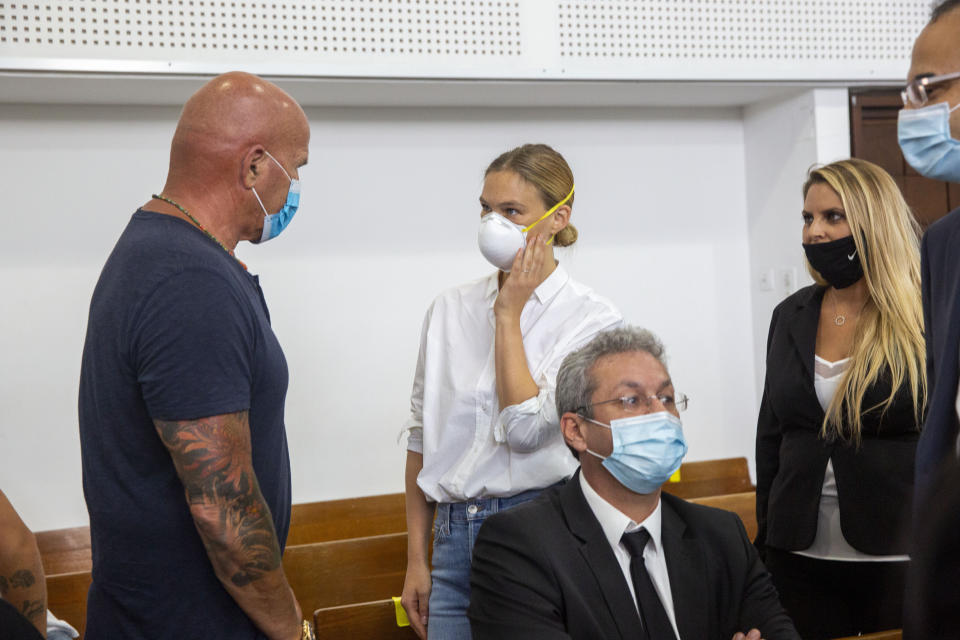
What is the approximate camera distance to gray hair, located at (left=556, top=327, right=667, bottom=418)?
2.16 meters

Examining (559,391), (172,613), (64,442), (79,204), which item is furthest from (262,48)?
(172,613)

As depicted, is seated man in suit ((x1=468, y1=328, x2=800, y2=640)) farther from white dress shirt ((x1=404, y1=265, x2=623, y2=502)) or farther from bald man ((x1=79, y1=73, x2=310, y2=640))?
bald man ((x1=79, y1=73, x2=310, y2=640))

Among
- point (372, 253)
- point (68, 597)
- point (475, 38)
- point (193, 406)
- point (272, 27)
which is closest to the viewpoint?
point (193, 406)

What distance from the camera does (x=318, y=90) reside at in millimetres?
3986

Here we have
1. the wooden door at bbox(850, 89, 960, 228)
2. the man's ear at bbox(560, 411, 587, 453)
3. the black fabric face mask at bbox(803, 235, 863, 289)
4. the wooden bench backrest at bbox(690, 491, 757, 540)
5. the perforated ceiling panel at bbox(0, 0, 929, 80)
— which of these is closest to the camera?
the man's ear at bbox(560, 411, 587, 453)

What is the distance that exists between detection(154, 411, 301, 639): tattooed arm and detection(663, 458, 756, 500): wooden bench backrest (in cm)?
317

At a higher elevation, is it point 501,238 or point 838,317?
point 501,238

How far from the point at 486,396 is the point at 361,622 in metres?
0.68

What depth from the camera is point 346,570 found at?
3.15 m

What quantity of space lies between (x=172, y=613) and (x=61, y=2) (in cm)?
274

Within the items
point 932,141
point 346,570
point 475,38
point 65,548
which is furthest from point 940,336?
point 65,548

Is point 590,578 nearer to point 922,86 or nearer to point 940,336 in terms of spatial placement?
point 940,336

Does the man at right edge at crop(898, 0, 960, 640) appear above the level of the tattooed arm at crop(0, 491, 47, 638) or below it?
above

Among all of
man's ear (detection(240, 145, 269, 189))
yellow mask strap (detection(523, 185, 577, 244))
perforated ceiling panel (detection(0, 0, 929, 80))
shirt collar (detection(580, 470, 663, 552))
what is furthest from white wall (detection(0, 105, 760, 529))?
man's ear (detection(240, 145, 269, 189))
